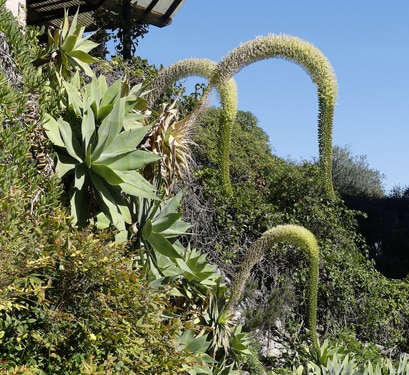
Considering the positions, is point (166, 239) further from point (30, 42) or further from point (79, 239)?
point (30, 42)

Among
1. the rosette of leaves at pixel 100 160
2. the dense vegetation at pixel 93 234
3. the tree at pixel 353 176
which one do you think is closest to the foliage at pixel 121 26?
the dense vegetation at pixel 93 234

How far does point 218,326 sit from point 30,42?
288 cm

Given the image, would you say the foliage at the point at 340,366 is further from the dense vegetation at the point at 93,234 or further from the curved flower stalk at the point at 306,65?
the curved flower stalk at the point at 306,65

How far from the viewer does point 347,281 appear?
10.8 metres

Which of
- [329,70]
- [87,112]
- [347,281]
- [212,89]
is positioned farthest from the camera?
[347,281]

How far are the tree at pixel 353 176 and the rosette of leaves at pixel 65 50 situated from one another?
54.7 feet

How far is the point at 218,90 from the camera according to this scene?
19.6 feet

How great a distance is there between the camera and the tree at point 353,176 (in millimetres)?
21797

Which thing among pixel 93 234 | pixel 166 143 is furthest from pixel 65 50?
pixel 93 234

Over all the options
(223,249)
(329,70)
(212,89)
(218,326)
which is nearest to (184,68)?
(212,89)

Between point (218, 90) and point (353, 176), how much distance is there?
16628 millimetres

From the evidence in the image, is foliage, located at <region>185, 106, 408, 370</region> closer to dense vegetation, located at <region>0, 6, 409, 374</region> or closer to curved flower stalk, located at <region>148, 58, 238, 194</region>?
dense vegetation, located at <region>0, 6, 409, 374</region>

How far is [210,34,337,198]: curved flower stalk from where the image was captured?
5.30 meters

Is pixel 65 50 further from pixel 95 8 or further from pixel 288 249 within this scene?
pixel 95 8
